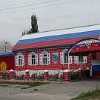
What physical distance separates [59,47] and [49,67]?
8.53 ft

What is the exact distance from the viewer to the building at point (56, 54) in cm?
3459

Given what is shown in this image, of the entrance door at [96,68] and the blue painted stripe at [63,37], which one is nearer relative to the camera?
the blue painted stripe at [63,37]

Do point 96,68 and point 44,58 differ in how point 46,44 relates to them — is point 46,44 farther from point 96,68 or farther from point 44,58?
point 96,68

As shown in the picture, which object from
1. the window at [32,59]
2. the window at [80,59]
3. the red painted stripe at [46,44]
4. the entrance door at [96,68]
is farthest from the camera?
the window at [32,59]

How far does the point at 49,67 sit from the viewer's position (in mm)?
36094

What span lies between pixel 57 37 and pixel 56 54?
233 centimetres

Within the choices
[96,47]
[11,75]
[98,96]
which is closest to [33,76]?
[11,75]

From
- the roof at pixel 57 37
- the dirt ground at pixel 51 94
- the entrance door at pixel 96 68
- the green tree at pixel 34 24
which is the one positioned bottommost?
the dirt ground at pixel 51 94

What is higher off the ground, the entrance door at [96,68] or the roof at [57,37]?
the roof at [57,37]

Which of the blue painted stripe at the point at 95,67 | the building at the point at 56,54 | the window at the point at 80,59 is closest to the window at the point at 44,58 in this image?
the building at the point at 56,54

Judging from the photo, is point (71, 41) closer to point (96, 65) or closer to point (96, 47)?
point (96, 65)

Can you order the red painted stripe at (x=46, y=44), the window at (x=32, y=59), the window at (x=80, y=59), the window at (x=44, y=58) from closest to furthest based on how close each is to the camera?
the red painted stripe at (x=46, y=44) → the window at (x=80, y=59) → the window at (x=44, y=58) → the window at (x=32, y=59)

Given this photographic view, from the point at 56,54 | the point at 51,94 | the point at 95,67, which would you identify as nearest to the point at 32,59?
the point at 56,54

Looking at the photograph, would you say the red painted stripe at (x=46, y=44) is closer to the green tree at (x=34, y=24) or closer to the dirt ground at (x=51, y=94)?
the dirt ground at (x=51, y=94)
